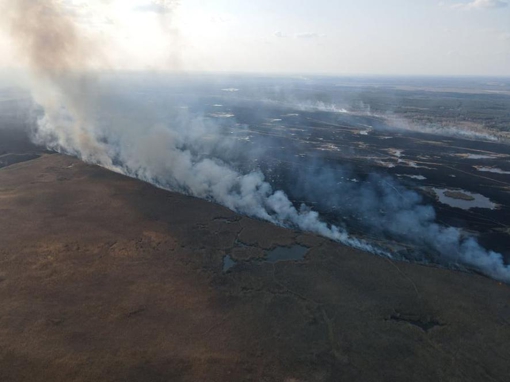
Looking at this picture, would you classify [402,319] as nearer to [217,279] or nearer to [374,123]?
[217,279]

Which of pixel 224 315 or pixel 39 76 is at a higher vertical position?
pixel 39 76

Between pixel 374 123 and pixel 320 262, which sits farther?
A: pixel 374 123

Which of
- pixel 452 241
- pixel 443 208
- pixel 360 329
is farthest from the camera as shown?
pixel 443 208

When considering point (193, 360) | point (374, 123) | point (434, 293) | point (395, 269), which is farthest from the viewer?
point (374, 123)

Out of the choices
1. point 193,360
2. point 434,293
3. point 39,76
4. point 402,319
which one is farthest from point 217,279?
point 39,76

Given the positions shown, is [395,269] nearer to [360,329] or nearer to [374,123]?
[360,329]

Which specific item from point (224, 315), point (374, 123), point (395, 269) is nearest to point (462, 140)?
point (374, 123)

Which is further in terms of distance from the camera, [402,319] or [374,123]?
[374,123]

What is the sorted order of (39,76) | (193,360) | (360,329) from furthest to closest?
1. (39,76)
2. (360,329)
3. (193,360)

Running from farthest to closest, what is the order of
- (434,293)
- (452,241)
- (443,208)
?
(443,208)
(452,241)
(434,293)
